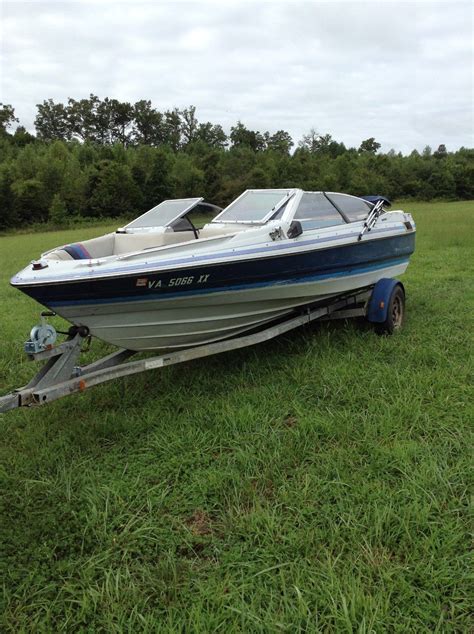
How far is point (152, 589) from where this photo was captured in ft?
6.93

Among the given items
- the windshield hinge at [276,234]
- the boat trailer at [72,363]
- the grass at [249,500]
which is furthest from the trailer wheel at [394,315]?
the windshield hinge at [276,234]

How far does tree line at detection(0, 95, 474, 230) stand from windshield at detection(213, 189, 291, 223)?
35903 mm

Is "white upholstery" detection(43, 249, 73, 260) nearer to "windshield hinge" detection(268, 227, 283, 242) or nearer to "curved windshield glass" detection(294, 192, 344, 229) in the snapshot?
"windshield hinge" detection(268, 227, 283, 242)

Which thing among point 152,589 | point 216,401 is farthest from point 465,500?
point 216,401

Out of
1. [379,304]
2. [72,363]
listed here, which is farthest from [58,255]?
[379,304]

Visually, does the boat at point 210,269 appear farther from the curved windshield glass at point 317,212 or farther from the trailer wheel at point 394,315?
the trailer wheel at point 394,315

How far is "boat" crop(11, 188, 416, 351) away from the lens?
10.8 feet

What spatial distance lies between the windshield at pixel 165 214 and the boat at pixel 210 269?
0.04 ft

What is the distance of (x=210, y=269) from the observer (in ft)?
11.5

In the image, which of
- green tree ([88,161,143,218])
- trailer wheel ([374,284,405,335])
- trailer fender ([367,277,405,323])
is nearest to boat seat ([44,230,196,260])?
trailer fender ([367,277,405,323])

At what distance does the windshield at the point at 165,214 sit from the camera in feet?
14.6

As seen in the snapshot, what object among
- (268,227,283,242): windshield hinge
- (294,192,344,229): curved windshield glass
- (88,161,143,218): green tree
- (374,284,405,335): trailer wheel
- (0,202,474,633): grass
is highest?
(88,161,143,218): green tree

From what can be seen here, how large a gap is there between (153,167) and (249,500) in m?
49.7

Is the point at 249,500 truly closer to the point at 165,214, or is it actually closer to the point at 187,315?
the point at 187,315
